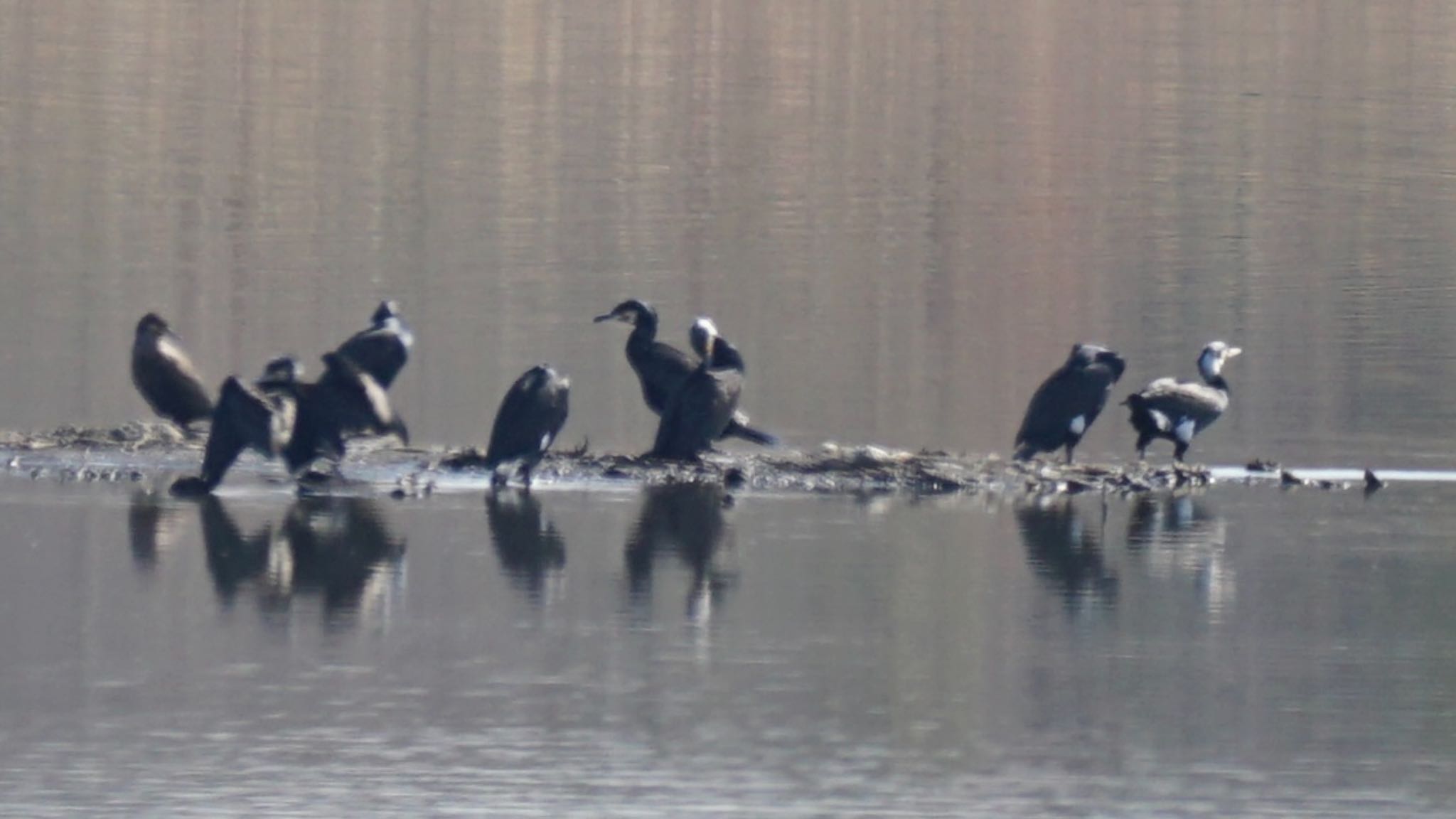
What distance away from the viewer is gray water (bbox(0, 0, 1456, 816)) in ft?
28.3

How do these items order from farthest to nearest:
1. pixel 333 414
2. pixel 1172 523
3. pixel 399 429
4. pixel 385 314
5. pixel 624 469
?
pixel 385 314 → pixel 399 429 → pixel 624 469 → pixel 333 414 → pixel 1172 523

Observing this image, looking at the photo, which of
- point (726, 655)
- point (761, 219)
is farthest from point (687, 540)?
Answer: point (761, 219)

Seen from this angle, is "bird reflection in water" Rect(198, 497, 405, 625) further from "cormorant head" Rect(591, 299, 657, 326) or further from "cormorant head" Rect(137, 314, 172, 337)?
"cormorant head" Rect(591, 299, 657, 326)

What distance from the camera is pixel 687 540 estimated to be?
11805 mm

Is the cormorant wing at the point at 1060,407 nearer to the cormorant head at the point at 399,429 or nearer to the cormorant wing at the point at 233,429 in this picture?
the cormorant head at the point at 399,429

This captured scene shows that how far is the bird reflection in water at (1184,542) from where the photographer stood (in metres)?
11.2

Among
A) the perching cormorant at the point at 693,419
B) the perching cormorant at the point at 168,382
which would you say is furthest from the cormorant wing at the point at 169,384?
the perching cormorant at the point at 693,419

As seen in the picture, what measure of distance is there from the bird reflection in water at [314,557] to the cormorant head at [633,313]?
2948 mm

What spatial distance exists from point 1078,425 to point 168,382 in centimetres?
450

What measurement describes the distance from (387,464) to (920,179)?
16.5 meters

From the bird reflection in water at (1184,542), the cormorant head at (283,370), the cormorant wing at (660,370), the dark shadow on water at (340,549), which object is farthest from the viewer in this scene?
the cormorant wing at (660,370)

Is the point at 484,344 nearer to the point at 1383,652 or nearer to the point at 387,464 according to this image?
the point at 387,464

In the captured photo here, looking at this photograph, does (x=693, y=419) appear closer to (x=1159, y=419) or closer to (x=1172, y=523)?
(x=1159, y=419)

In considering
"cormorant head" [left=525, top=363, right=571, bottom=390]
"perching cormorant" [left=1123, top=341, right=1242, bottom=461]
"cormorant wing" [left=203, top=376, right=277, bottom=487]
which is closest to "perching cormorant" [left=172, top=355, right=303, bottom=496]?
"cormorant wing" [left=203, top=376, right=277, bottom=487]
